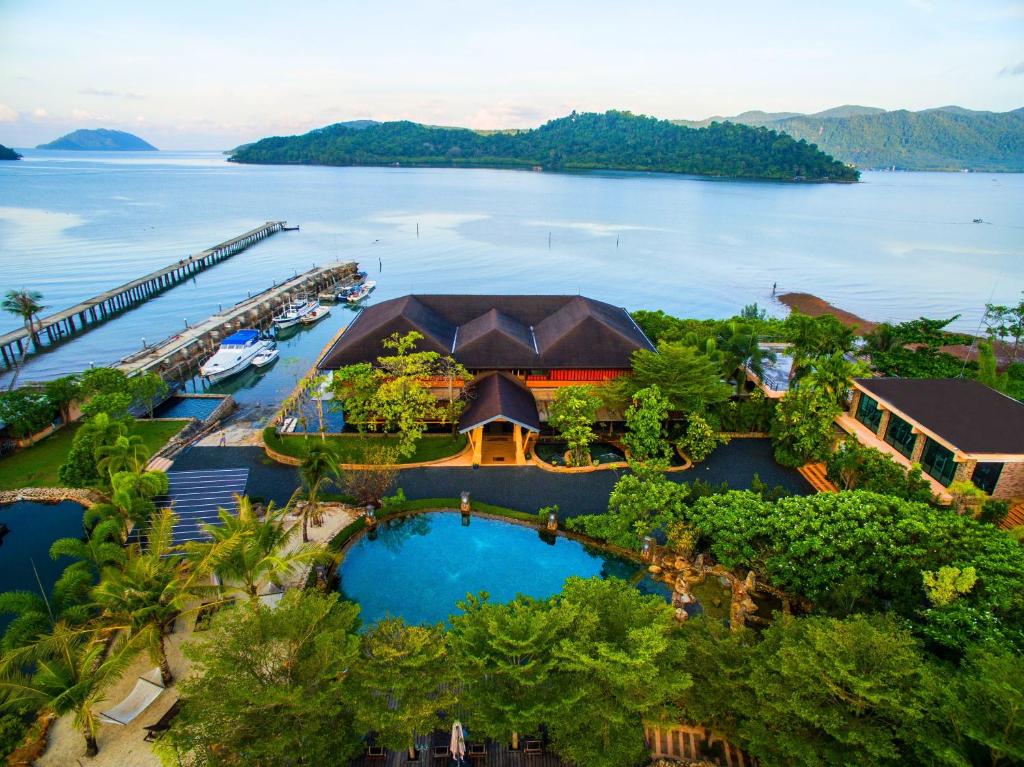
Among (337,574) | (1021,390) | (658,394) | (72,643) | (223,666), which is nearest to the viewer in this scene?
(223,666)

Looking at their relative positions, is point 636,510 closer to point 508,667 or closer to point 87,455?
point 508,667

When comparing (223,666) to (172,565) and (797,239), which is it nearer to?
(172,565)

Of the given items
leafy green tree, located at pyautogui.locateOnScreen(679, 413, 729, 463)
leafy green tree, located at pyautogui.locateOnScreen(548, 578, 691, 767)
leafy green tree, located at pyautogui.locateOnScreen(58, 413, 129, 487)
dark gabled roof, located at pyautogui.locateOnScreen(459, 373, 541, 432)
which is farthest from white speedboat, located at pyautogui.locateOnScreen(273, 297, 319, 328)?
leafy green tree, located at pyautogui.locateOnScreen(548, 578, 691, 767)

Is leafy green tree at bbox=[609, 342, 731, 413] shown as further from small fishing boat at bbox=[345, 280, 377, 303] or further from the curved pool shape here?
small fishing boat at bbox=[345, 280, 377, 303]

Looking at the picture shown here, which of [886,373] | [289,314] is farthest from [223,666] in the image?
[289,314]

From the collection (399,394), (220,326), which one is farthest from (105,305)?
(399,394)
